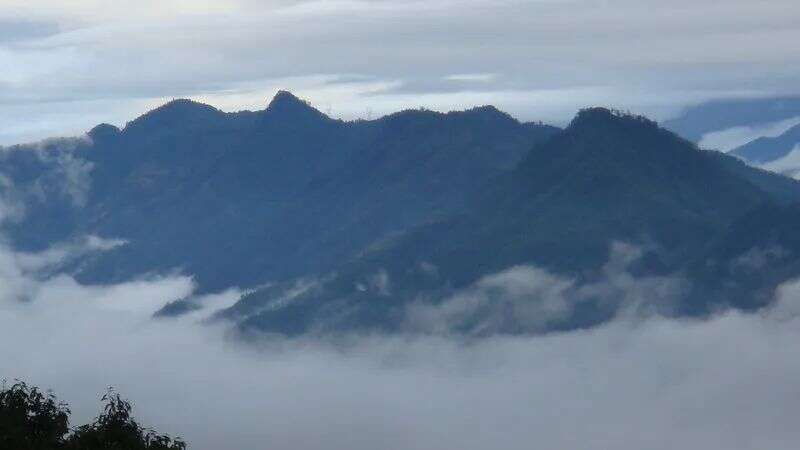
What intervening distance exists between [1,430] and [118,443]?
8069 millimetres

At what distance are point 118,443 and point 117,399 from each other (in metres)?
8.70

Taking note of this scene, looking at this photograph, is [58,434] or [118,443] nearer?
[118,443]

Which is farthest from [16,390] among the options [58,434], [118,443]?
[118,443]

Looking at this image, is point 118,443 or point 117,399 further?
point 117,399

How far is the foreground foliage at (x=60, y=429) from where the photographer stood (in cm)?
10294

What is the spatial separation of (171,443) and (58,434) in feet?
25.4

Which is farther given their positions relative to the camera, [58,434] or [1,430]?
[58,434]

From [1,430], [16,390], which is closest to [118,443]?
[1,430]

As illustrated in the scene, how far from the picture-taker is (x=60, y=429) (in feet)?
374

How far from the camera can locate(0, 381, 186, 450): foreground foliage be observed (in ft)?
338

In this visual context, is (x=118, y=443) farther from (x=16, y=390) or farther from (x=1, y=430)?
(x=16, y=390)

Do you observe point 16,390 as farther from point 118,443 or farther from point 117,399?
point 118,443

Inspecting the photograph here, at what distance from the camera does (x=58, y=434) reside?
113062 millimetres

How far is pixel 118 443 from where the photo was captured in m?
103
